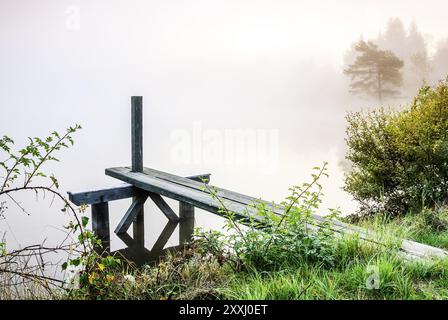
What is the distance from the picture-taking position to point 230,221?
4.15 m

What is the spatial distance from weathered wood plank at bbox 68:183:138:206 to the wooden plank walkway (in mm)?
54

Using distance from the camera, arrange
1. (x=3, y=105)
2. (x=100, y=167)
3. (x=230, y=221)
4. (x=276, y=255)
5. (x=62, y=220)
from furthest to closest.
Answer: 1. (x=3, y=105)
2. (x=100, y=167)
3. (x=62, y=220)
4. (x=230, y=221)
5. (x=276, y=255)

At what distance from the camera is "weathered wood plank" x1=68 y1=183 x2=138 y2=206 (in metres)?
7.57

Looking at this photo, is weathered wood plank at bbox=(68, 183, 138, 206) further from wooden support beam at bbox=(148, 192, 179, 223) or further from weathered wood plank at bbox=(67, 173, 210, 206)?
wooden support beam at bbox=(148, 192, 179, 223)

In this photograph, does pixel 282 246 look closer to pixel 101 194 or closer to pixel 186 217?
pixel 101 194

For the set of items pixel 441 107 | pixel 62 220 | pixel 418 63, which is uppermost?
pixel 418 63

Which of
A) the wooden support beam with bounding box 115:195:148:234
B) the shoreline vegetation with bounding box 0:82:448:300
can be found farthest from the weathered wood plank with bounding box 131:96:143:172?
the shoreline vegetation with bounding box 0:82:448:300

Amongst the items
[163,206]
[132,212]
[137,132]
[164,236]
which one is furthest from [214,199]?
[164,236]

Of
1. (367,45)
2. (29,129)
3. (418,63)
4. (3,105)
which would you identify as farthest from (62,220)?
(418,63)

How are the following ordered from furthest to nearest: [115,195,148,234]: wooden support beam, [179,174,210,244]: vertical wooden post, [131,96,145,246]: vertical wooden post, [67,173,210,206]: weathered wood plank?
1. [179,174,210,244]: vertical wooden post
2. [115,195,148,234]: wooden support beam
3. [131,96,145,246]: vertical wooden post
4. [67,173,210,206]: weathered wood plank

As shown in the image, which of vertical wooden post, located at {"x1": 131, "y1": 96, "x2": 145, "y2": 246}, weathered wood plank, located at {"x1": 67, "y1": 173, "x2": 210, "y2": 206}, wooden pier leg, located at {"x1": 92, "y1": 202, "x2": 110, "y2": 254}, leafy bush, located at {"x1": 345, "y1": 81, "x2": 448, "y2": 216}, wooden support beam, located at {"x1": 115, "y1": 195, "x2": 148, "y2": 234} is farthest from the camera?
wooden support beam, located at {"x1": 115, "y1": 195, "x2": 148, "y2": 234}

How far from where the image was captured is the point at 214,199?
6457 millimetres
